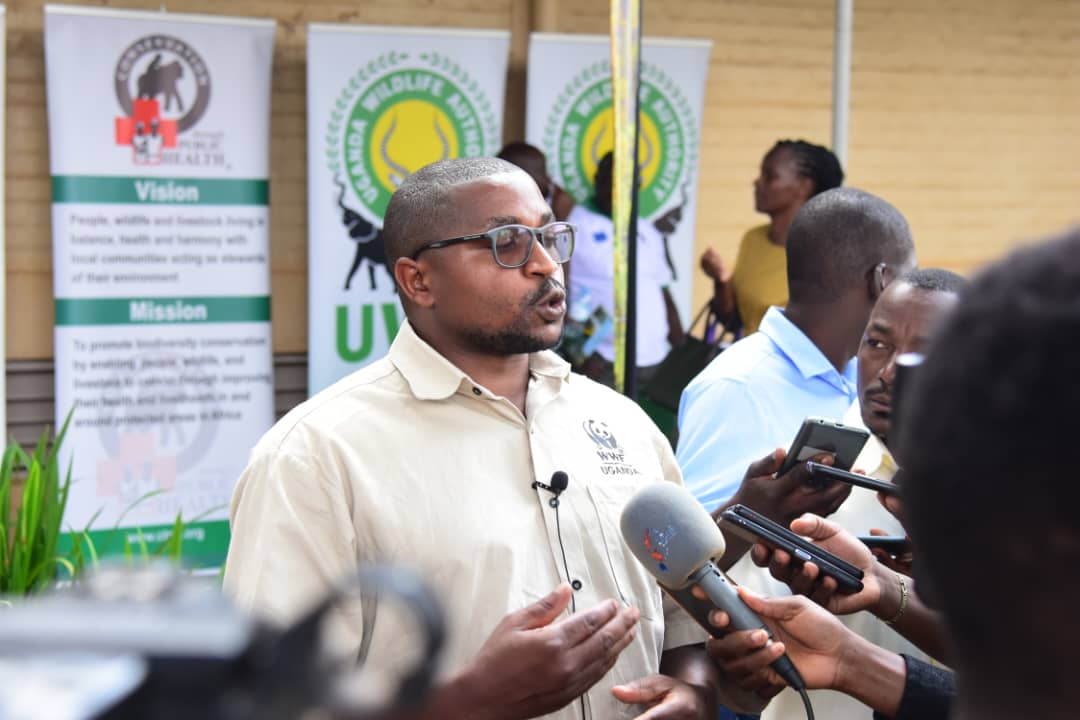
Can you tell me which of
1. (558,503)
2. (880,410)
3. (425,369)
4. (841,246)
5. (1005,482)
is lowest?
(558,503)

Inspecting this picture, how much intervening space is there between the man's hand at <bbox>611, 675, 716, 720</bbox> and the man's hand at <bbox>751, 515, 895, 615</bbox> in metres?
0.27

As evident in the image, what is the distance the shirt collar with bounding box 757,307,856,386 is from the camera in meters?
3.20

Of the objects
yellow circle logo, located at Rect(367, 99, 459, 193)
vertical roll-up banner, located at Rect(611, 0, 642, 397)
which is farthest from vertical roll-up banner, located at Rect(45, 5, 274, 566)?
→ vertical roll-up banner, located at Rect(611, 0, 642, 397)

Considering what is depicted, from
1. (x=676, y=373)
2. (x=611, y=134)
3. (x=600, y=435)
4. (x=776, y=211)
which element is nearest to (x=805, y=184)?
(x=776, y=211)

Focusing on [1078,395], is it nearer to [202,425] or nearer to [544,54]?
[202,425]

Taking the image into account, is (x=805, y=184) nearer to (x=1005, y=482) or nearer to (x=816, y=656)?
(x=816, y=656)

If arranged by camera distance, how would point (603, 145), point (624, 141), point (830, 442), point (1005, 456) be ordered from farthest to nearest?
point (603, 145) → point (624, 141) → point (830, 442) → point (1005, 456)

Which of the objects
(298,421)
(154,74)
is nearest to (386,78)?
(154,74)

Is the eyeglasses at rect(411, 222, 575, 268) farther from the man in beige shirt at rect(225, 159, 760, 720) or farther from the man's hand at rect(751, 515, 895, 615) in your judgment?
the man's hand at rect(751, 515, 895, 615)

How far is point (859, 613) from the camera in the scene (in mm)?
2529

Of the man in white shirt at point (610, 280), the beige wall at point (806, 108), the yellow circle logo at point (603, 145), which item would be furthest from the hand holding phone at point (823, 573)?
the beige wall at point (806, 108)

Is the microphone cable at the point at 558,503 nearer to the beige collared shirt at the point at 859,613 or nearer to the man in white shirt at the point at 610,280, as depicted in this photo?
the beige collared shirt at the point at 859,613

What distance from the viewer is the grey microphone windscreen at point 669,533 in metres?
2.00

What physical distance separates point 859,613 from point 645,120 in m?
4.33
